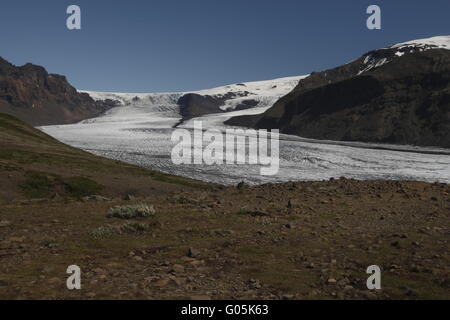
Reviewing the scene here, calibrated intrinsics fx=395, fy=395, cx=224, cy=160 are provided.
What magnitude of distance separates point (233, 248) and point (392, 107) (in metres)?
163

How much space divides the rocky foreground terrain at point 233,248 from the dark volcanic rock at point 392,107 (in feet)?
429

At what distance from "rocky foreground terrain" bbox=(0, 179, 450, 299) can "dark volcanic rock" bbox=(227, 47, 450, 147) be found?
429ft

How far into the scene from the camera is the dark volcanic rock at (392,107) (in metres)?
142

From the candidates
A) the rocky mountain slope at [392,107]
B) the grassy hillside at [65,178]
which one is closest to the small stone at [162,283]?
the grassy hillside at [65,178]

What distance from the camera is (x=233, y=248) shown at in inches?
455

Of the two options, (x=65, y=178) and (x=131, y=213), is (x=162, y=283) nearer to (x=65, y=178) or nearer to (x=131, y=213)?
(x=131, y=213)

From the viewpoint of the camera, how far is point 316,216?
51.8 feet

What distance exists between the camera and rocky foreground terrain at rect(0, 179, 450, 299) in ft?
28.0

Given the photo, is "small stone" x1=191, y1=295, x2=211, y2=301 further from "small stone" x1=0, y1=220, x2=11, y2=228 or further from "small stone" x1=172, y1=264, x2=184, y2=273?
"small stone" x1=0, y1=220, x2=11, y2=228

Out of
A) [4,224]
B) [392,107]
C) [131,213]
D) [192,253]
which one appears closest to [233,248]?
[192,253]

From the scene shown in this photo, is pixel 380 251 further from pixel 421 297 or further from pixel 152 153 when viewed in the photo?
pixel 152 153

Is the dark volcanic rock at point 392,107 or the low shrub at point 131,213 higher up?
the dark volcanic rock at point 392,107

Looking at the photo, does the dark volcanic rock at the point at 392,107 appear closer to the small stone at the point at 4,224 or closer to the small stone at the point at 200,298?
the small stone at the point at 4,224

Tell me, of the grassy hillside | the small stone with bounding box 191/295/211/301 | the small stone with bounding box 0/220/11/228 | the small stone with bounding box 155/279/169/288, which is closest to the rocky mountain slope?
the grassy hillside
